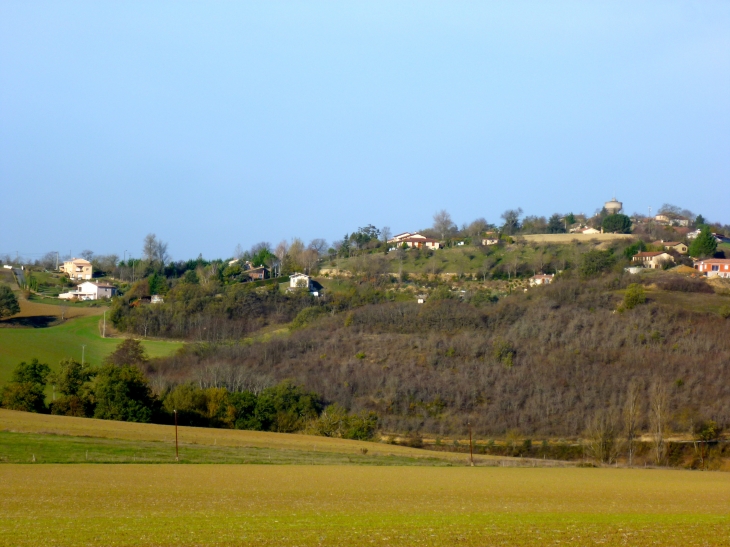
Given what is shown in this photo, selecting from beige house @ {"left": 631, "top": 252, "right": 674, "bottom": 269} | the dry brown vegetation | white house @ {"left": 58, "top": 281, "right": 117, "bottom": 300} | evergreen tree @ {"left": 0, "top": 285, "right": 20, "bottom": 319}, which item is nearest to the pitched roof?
beige house @ {"left": 631, "top": 252, "right": 674, "bottom": 269}

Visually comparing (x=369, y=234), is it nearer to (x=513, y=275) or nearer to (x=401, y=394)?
(x=513, y=275)

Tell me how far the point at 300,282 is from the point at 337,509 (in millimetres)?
99523

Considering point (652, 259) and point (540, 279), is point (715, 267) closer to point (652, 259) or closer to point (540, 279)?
point (652, 259)

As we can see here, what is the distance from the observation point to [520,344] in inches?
Answer: 3386

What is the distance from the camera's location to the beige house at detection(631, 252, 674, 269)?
375 ft

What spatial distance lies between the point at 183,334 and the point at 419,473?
231ft

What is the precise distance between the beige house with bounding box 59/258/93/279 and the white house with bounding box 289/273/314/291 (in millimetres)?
51425

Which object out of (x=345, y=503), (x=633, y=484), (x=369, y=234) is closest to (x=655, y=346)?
(x=633, y=484)

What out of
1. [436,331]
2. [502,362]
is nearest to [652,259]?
[436,331]

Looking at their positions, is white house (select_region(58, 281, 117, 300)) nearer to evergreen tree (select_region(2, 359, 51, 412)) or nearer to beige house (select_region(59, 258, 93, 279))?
beige house (select_region(59, 258, 93, 279))

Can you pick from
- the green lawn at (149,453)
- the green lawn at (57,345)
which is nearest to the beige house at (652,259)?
the green lawn at (57,345)

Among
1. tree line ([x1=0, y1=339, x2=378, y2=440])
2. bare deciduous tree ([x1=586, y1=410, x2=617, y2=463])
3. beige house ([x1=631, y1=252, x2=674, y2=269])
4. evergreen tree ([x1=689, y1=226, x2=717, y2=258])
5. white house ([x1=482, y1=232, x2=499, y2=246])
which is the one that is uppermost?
white house ([x1=482, y1=232, x2=499, y2=246])

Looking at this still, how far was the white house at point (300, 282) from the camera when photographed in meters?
118

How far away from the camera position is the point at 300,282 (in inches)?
4683
